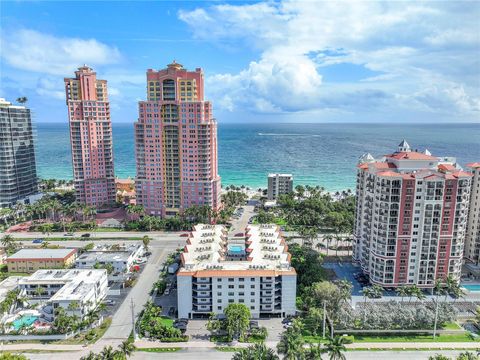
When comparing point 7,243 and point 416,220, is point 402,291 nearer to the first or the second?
point 416,220

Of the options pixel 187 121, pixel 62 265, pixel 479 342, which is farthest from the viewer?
pixel 187 121

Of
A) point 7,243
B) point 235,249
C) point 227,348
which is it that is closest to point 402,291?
point 227,348

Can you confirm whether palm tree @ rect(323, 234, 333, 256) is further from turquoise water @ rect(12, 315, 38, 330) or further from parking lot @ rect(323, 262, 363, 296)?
turquoise water @ rect(12, 315, 38, 330)

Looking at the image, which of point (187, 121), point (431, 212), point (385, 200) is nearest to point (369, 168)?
point (385, 200)

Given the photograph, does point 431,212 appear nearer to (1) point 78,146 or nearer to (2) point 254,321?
(2) point 254,321

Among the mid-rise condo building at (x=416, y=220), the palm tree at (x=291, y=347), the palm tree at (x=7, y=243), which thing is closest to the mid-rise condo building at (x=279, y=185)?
the mid-rise condo building at (x=416, y=220)

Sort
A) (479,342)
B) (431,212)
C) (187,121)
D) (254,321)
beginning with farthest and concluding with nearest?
(187,121)
(431,212)
(254,321)
(479,342)

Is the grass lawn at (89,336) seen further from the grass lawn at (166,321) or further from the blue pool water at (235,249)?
the blue pool water at (235,249)
